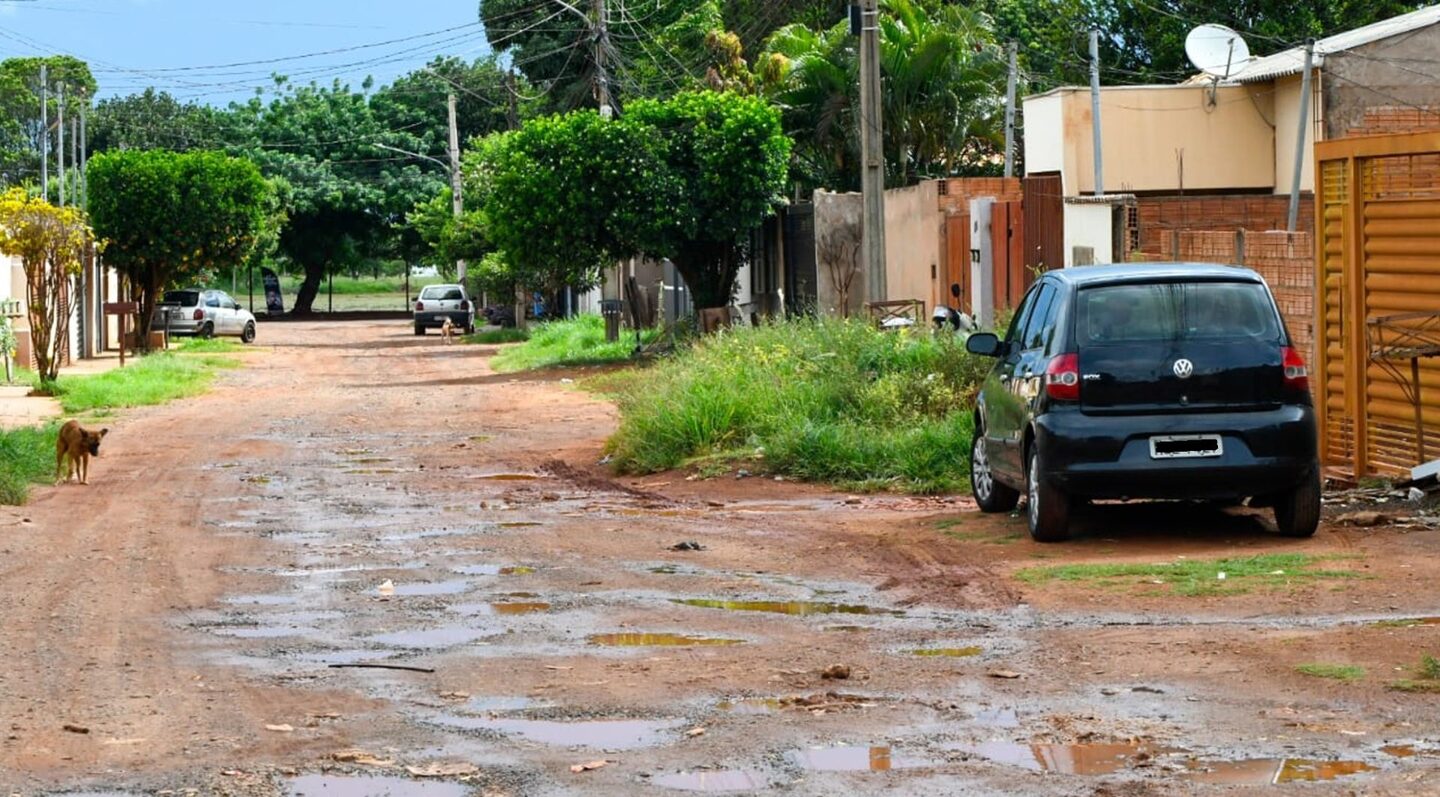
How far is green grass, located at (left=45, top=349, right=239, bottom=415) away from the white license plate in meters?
19.2

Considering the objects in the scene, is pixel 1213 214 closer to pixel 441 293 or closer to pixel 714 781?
pixel 714 781

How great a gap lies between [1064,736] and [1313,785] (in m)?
0.98

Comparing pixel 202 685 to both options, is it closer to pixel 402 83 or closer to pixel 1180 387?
pixel 1180 387

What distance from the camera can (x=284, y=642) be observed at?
897 cm

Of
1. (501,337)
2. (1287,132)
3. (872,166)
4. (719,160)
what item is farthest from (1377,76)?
(501,337)

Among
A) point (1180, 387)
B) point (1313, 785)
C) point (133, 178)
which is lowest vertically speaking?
point (1313, 785)

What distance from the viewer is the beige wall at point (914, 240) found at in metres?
28.4

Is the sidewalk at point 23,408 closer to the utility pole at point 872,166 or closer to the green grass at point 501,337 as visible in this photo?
the utility pole at point 872,166

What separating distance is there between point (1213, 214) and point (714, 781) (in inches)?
775

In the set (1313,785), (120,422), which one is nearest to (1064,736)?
(1313,785)

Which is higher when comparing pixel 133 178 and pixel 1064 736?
pixel 133 178

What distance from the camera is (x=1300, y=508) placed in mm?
11297

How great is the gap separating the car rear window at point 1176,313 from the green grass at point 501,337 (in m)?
41.3

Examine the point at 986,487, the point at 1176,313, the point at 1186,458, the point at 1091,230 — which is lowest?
the point at 986,487
